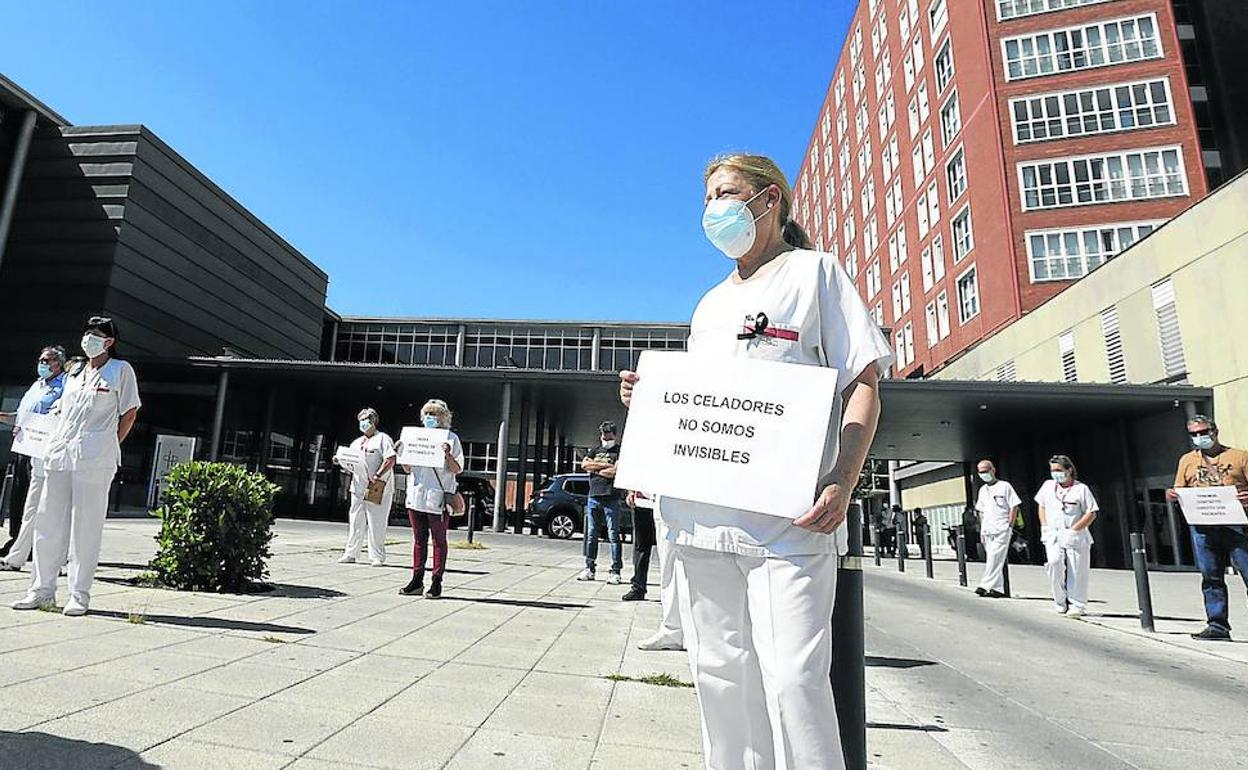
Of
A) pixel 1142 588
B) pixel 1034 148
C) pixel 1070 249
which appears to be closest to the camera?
pixel 1142 588

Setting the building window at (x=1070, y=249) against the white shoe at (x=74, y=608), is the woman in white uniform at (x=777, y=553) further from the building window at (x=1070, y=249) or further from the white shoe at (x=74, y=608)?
the building window at (x=1070, y=249)

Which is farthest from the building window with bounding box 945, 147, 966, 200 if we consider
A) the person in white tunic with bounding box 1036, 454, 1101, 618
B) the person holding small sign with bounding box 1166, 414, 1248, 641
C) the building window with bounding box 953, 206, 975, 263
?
the person holding small sign with bounding box 1166, 414, 1248, 641

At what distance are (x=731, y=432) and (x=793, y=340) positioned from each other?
0.32 m

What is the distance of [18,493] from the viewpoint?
25.3 ft

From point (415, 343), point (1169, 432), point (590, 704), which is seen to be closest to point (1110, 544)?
point (1169, 432)

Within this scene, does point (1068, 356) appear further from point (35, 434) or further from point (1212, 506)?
point (35, 434)

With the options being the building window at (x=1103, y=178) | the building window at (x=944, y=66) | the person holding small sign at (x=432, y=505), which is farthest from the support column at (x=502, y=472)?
the building window at (x=944, y=66)

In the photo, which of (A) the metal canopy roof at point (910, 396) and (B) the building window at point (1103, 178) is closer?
(A) the metal canopy roof at point (910, 396)

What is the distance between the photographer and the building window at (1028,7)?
3225 cm

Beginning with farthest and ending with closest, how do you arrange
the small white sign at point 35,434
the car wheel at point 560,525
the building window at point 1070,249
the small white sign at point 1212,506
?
the building window at point 1070,249
the car wheel at point 560,525
the small white sign at point 1212,506
the small white sign at point 35,434

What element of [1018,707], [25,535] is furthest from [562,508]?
[1018,707]

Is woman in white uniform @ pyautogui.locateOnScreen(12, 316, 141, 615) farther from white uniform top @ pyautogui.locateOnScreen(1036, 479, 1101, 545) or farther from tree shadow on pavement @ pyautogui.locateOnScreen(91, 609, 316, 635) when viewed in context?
white uniform top @ pyautogui.locateOnScreen(1036, 479, 1101, 545)

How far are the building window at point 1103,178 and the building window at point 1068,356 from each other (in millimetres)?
8237

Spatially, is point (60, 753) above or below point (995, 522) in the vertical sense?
below
